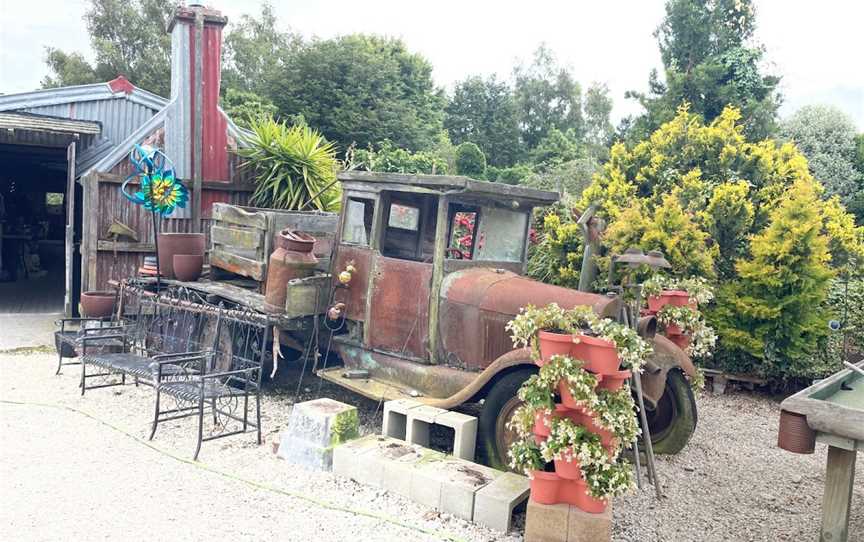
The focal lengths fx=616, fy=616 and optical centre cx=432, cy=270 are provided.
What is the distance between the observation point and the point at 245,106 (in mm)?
17984

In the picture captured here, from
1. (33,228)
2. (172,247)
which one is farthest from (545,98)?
(172,247)

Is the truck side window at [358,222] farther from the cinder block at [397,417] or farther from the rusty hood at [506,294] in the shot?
the cinder block at [397,417]

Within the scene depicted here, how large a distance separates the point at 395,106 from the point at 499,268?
16.0 metres

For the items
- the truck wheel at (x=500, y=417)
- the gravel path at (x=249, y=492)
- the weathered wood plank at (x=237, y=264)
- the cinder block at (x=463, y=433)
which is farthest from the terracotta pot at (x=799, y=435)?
the weathered wood plank at (x=237, y=264)

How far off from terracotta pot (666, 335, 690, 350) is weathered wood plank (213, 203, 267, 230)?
12.8 ft

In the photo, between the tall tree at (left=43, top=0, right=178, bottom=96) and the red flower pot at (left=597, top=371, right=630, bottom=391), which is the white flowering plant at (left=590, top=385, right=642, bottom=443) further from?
the tall tree at (left=43, top=0, right=178, bottom=96)

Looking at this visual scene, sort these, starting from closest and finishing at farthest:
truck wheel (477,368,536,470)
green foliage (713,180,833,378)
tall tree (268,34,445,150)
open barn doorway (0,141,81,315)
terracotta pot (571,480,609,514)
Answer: terracotta pot (571,480,609,514) < truck wheel (477,368,536,470) < green foliage (713,180,833,378) < open barn doorway (0,141,81,315) < tall tree (268,34,445,150)

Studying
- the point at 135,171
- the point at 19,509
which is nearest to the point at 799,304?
the point at 19,509

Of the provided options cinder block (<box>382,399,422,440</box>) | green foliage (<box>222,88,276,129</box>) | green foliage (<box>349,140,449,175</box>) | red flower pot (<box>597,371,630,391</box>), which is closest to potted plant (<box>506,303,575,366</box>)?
red flower pot (<box>597,371,630,391</box>)

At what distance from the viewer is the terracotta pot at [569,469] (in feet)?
10.7

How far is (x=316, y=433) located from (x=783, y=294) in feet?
18.5

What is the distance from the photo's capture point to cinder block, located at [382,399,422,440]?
15.2 ft

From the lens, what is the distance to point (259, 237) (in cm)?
616

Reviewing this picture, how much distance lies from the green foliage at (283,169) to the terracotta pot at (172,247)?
227cm
